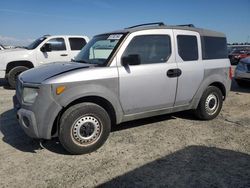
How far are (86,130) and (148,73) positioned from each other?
1.44 meters

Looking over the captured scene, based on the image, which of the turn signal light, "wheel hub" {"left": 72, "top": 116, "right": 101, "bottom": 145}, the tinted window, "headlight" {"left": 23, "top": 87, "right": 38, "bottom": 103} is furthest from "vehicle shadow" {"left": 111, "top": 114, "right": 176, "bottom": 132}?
"headlight" {"left": 23, "top": 87, "right": 38, "bottom": 103}

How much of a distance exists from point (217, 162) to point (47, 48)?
8226 millimetres

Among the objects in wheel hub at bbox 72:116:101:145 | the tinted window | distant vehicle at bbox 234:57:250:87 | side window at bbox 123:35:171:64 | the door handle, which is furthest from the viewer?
Result: distant vehicle at bbox 234:57:250:87

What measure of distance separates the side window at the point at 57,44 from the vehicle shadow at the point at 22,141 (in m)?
5.59

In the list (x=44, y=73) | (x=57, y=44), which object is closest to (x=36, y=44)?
(x=57, y=44)

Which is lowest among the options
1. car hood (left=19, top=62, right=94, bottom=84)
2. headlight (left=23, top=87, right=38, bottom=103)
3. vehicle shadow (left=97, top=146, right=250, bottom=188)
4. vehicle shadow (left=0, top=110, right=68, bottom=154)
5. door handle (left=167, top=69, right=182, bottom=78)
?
vehicle shadow (left=97, top=146, right=250, bottom=188)

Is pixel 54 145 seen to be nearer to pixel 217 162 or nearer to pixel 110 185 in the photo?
pixel 110 185

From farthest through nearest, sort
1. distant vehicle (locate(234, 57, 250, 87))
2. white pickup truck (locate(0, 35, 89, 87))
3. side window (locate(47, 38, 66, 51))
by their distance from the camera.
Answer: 1. side window (locate(47, 38, 66, 51))
2. white pickup truck (locate(0, 35, 89, 87))
3. distant vehicle (locate(234, 57, 250, 87))

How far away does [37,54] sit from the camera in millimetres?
10562

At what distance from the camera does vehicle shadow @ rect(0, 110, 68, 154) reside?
4527 mm

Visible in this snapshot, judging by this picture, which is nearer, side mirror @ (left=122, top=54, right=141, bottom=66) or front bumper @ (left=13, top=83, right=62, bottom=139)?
front bumper @ (left=13, top=83, right=62, bottom=139)

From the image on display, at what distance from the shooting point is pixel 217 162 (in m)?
4.02

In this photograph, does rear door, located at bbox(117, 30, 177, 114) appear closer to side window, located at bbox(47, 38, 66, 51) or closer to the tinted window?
the tinted window

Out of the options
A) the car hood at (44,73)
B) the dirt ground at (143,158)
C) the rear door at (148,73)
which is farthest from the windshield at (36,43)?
the rear door at (148,73)
